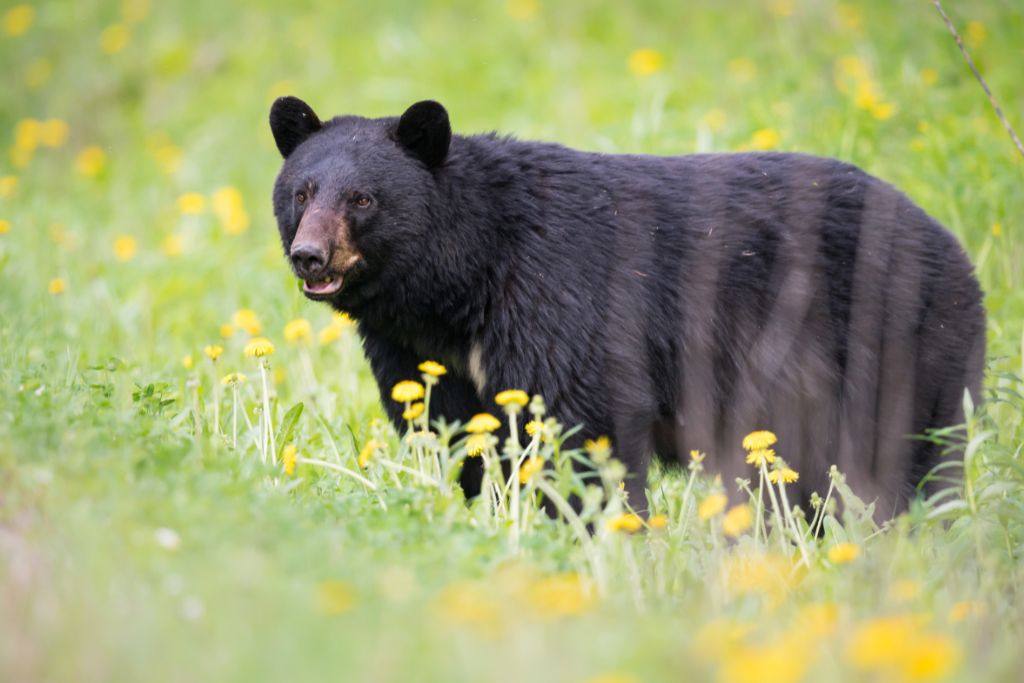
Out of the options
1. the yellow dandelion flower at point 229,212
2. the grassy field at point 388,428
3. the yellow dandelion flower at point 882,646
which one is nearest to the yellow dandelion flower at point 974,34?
the grassy field at point 388,428

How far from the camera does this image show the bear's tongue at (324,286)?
12.9 ft

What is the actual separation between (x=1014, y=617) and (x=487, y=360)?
1.82m

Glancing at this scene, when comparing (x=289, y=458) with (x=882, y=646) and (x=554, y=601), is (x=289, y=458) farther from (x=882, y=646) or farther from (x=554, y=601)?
(x=882, y=646)

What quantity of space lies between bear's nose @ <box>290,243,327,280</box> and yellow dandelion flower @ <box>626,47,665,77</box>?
5.35 meters

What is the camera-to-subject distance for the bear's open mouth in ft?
12.9

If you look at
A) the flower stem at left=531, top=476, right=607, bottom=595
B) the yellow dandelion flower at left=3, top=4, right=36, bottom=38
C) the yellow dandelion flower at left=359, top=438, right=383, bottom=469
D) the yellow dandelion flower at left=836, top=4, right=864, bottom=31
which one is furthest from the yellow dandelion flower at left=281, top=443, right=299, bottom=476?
the yellow dandelion flower at left=3, top=4, right=36, bottom=38

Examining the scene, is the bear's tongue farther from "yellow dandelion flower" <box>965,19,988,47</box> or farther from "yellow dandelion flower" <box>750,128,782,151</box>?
"yellow dandelion flower" <box>965,19,988,47</box>

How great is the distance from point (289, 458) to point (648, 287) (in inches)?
53.6

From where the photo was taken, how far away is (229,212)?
25.0 ft

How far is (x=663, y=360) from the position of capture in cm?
414

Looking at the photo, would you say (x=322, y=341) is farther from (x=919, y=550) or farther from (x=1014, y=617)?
(x=1014, y=617)

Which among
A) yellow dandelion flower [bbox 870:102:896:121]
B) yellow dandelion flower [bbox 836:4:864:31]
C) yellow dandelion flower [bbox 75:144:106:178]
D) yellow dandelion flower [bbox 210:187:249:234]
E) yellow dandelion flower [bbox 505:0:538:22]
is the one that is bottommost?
yellow dandelion flower [bbox 210:187:249:234]

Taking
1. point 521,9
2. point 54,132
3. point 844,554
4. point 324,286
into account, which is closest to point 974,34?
point 521,9

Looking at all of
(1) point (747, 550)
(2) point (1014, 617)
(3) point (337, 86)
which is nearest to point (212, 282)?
→ (3) point (337, 86)
